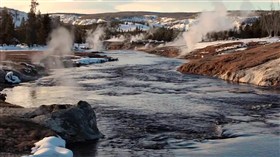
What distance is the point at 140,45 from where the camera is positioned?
174875 mm

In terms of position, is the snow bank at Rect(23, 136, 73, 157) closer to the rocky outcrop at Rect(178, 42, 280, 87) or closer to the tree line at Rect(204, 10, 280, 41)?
the rocky outcrop at Rect(178, 42, 280, 87)

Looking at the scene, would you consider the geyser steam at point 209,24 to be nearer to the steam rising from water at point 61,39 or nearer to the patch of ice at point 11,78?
the steam rising from water at point 61,39

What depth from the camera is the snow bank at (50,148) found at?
1449 cm

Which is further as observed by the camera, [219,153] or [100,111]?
[100,111]

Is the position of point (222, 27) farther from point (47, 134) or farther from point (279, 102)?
point (47, 134)

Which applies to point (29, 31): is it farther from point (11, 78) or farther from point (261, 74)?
point (261, 74)

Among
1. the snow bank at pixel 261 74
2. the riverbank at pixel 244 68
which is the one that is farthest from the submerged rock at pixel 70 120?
the snow bank at pixel 261 74

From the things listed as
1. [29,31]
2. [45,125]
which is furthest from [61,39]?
[45,125]

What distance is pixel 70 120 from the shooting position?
1888cm

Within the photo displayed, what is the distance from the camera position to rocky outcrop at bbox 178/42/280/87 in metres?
42.9

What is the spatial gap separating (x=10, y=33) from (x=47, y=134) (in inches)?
3526

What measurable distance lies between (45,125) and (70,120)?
3.47 feet

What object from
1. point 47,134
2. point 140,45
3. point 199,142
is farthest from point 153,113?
point 140,45

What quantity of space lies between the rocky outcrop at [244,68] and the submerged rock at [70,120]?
25.4 m
